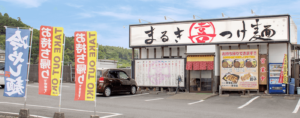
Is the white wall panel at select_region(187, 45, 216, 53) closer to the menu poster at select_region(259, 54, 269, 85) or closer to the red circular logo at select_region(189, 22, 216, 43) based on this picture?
the red circular logo at select_region(189, 22, 216, 43)

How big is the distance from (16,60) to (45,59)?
952 mm

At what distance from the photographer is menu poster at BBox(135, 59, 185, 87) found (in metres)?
18.7

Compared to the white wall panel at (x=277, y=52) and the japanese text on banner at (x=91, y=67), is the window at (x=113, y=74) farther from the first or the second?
the white wall panel at (x=277, y=52)

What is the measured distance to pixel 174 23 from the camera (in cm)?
1925

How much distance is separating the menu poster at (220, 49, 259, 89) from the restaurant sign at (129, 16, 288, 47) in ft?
2.88

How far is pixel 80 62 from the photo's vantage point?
8203mm

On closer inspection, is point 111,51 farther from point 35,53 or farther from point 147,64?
point 147,64

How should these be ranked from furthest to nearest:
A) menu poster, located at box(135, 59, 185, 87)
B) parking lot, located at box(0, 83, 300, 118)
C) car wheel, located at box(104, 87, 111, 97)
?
menu poster, located at box(135, 59, 185, 87)
car wheel, located at box(104, 87, 111, 97)
parking lot, located at box(0, 83, 300, 118)

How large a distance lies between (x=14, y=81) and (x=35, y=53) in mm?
57268

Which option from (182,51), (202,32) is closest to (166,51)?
(182,51)

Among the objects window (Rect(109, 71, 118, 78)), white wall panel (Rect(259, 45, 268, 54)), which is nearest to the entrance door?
white wall panel (Rect(259, 45, 268, 54))

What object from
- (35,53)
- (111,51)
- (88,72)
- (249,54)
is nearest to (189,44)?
(249,54)

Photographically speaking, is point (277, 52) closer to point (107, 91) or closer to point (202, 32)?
point (202, 32)

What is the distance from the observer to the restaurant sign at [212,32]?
16.9 m
